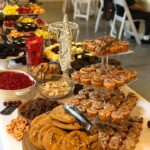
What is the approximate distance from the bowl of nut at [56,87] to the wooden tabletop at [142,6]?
3511mm

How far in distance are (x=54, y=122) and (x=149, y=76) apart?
8.60 feet

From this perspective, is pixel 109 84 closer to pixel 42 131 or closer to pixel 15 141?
pixel 42 131

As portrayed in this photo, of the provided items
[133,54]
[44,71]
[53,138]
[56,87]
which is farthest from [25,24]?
[133,54]

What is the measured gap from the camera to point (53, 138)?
36.1 inches

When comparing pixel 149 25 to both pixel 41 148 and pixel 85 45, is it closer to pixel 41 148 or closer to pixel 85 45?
pixel 85 45

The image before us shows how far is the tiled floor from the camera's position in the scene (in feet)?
10.5

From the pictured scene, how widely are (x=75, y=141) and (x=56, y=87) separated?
561mm

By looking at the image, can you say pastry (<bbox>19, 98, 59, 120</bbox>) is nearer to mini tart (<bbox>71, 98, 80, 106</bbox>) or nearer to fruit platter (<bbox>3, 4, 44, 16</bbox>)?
mini tart (<bbox>71, 98, 80, 106</bbox>)

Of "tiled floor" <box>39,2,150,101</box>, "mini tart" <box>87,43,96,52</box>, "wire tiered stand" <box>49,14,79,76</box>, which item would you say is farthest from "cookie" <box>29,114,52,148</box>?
"tiled floor" <box>39,2,150,101</box>

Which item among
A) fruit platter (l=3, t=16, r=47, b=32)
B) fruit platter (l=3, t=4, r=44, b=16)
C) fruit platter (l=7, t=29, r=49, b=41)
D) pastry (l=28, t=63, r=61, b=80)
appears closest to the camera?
pastry (l=28, t=63, r=61, b=80)

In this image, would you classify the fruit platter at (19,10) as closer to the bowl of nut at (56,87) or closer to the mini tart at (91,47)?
the bowl of nut at (56,87)

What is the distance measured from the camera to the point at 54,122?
0.98 meters

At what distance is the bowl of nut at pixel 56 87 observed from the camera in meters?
1.39

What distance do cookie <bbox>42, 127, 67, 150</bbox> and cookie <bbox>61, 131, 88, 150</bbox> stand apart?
0.02 meters
